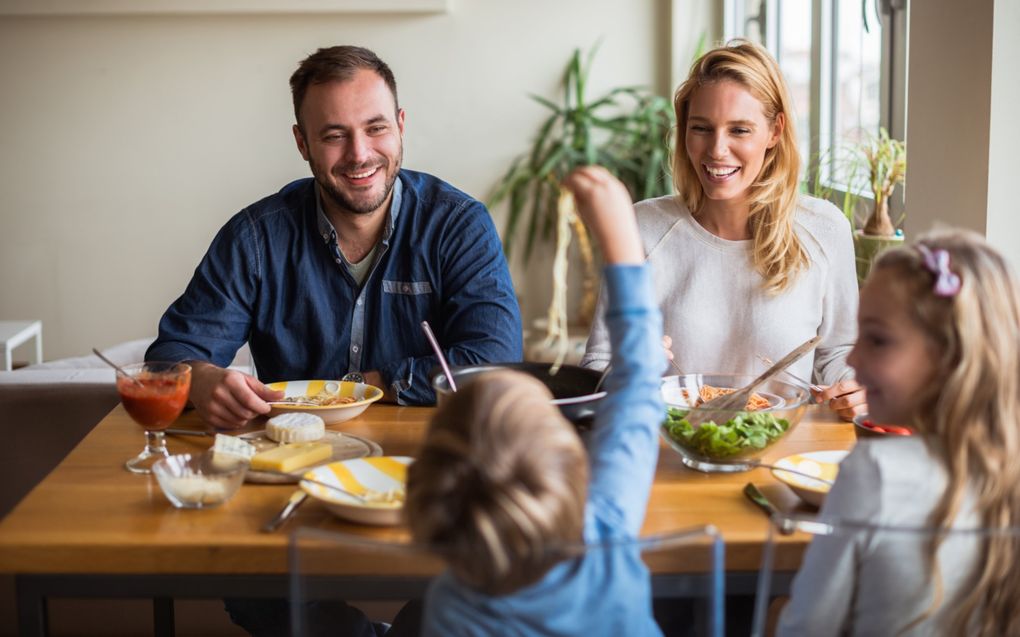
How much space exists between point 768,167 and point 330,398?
43.5 inches

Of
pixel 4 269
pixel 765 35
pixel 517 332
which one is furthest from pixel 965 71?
pixel 4 269

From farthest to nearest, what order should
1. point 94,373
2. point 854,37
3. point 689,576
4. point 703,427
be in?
point 854,37 < point 94,373 < point 703,427 < point 689,576

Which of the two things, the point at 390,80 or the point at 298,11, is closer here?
the point at 390,80

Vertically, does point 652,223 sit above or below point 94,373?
above

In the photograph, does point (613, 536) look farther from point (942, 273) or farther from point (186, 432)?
point (186, 432)

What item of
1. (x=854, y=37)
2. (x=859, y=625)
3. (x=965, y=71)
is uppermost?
(x=854, y=37)

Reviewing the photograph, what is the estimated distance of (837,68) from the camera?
13.2ft

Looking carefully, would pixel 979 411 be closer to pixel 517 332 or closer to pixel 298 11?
pixel 517 332

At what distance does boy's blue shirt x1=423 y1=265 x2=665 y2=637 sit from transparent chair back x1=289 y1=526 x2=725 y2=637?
0.01 m

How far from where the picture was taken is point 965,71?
7.29ft

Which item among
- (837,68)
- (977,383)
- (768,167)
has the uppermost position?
(837,68)

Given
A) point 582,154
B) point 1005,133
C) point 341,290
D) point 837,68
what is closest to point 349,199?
point 341,290

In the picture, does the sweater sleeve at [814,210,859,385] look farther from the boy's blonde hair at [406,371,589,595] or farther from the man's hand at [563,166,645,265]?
the boy's blonde hair at [406,371,589,595]

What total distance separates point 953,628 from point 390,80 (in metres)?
1.70
